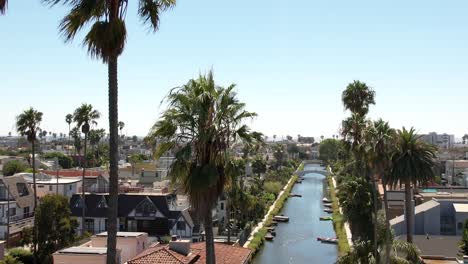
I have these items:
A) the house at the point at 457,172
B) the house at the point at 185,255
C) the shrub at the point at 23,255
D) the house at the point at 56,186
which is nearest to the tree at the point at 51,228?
the shrub at the point at 23,255

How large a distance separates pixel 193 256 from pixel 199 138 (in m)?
16.1

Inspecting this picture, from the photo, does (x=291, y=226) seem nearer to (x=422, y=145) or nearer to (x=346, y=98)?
(x=346, y=98)

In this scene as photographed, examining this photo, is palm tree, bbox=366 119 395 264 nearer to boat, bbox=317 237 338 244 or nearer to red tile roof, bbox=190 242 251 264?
red tile roof, bbox=190 242 251 264

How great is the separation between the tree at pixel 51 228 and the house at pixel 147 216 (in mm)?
16993

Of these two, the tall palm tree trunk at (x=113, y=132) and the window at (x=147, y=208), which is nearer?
the tall palm tree trunk at (x=113, y=132)

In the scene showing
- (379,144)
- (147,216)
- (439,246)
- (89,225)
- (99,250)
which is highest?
(379,144)

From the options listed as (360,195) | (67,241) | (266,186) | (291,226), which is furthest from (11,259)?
(266,186)

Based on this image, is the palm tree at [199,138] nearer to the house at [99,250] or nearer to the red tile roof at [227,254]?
the red tile roof at [227,254]

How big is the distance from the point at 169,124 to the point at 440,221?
42.7 m

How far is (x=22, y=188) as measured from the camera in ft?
226

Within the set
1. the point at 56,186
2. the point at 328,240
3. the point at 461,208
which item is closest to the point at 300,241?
the point at 328,240

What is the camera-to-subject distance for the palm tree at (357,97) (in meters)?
51.6

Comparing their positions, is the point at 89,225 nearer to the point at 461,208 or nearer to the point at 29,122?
the point at 29,122

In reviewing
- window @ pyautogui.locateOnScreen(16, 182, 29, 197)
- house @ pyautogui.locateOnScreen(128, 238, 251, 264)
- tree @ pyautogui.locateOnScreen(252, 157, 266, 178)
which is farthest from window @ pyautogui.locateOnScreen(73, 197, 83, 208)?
tree @ pyautogui.locateOnScreen(252, 157, 266, 178)
